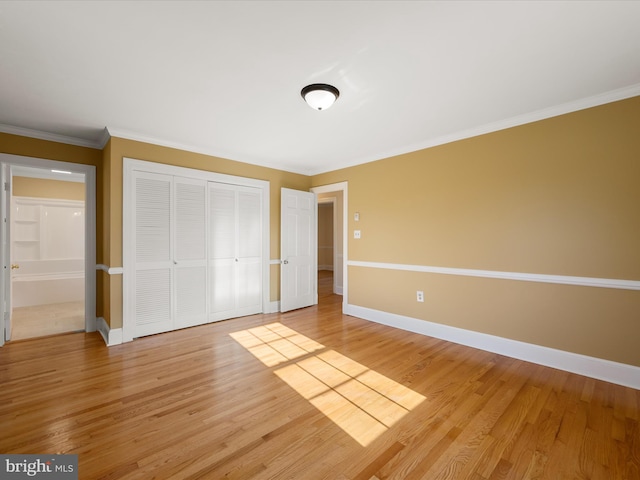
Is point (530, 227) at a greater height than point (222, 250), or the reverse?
point (530, 227)

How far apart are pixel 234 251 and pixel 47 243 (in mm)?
4192

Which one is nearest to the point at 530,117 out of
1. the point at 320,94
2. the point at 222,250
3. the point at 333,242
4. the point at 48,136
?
the point at 320,94

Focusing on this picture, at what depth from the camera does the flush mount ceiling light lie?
7.74ft

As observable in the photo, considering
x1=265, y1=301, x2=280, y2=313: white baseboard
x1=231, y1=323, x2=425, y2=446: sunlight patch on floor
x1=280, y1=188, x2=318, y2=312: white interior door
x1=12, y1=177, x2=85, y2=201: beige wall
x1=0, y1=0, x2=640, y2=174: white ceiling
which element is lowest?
x1=231, y1=323, x2=425, y2=446: sunlight patch on floor

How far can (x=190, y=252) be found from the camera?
157 inches

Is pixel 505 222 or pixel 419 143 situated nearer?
pixel 505 222

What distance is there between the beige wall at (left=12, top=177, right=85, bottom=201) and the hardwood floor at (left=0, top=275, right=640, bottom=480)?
3.58m

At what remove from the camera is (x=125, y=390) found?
2379 mm

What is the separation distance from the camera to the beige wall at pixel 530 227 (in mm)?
2494

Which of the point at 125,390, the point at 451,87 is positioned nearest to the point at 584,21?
the point at 451,87

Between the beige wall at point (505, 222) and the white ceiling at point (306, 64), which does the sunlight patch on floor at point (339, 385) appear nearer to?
the beige wall at point (505, 222)

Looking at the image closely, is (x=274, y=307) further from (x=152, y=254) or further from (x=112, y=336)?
(x=112, y=336)

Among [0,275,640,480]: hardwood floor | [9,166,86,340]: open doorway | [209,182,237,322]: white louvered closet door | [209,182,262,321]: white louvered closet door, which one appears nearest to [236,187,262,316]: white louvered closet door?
[209,182,262,321]: white louvered closet door

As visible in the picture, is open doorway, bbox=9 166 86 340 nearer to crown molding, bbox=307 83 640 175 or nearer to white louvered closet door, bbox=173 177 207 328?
white louvered closet door, bbox=173 177 207 328
